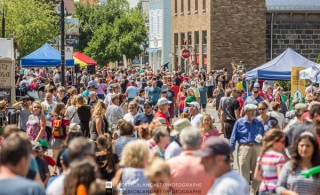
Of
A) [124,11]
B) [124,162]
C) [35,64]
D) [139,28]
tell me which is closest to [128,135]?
[124,162]

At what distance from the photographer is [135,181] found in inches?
364

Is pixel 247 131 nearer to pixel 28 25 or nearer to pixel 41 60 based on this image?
pixel 41 60

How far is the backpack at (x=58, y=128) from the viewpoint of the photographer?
16.8 meters

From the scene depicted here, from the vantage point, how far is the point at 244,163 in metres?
14.6

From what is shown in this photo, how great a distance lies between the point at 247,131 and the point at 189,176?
5.60m

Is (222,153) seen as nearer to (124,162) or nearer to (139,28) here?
(124,162)

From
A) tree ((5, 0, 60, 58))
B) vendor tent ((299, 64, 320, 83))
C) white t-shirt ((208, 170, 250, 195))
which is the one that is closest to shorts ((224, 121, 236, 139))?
vendor tent ((299, 64, 320, 83))

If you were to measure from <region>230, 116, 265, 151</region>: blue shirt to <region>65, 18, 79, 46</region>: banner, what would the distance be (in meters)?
19.1

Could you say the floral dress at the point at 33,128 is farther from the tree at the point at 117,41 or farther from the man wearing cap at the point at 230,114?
the tree at the point at 117,41

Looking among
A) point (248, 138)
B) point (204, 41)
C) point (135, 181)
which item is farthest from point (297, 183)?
point (204, 41)

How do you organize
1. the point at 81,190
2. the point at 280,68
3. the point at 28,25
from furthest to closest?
the point at 28,25 → the point at 280,68 → the point at 81,190

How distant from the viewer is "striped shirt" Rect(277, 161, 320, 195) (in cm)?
887

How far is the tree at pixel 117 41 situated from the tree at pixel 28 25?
985cm

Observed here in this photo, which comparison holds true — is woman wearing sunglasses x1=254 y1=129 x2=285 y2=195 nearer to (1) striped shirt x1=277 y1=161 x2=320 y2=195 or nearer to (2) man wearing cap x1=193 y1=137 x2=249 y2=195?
(1) striped shirt x1=277 y1=161 x2=320 y2=195
